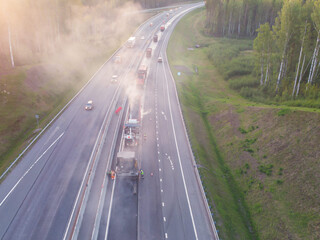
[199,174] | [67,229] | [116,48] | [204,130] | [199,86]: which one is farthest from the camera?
[116,48]

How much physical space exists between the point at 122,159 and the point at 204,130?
1917 centimetres

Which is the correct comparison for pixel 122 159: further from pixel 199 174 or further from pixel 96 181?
pixel 199 174

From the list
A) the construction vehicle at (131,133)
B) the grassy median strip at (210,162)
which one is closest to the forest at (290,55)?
the grassy median strip at (210,162)

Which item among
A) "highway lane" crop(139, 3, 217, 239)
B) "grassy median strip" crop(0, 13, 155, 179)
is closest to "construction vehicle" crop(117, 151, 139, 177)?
"highway lane" crop(139, 3, 217, 239)

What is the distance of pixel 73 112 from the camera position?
1818 inches

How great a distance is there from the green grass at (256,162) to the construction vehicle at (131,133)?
897cm

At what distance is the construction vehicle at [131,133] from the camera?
122 feet

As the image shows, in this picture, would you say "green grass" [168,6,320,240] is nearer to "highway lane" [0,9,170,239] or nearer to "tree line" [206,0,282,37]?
"highway lane" [0,9,170,239]

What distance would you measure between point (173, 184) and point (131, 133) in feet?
36.9

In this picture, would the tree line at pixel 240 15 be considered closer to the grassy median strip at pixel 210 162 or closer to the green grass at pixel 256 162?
the grassy median strip at pixel 210 162

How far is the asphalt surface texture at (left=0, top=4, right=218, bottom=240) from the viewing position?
974 inches

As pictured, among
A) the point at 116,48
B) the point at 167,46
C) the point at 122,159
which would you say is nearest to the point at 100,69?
the point at 116,48

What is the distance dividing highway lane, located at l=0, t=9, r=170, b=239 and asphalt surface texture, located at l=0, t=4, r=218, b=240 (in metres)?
0.09

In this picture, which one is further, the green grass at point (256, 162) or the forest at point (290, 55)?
the forest at point (290, 55)
